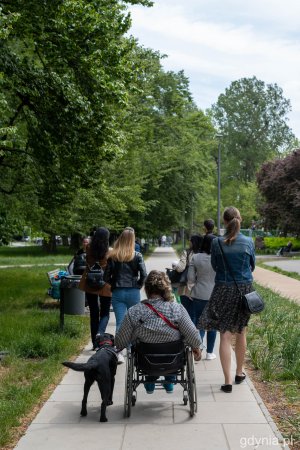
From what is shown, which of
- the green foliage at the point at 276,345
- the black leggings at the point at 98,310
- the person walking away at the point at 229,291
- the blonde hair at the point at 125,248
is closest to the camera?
the person walking away at the point at 229,291

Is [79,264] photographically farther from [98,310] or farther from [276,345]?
[276,345]

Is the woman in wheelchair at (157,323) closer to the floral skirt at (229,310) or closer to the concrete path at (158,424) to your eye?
the concrete path at (158,424)

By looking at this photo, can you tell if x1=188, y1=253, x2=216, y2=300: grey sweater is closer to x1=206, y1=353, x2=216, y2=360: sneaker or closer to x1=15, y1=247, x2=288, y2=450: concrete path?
x1=206, y1=353, x2=216, y2=360: sneaker

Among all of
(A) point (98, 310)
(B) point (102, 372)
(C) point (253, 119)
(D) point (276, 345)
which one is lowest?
(D) point (276, 345)

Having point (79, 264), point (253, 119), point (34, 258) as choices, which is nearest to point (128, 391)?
point (79, 264)

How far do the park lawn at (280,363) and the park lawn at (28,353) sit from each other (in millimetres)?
2194

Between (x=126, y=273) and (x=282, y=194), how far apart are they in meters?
43.1

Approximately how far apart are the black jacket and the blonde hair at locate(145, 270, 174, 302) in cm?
188

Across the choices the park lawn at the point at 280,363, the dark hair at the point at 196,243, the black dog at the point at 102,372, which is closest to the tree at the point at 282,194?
the park lawn at the point at 280,363

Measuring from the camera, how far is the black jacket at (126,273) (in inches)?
309

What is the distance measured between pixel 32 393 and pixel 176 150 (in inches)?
1343

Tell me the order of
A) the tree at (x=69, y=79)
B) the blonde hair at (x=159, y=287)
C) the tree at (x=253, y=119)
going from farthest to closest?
the tree at (x=253, y=119), the tree at (x=69, y=79), the blonde hair at (x=159, y=287)

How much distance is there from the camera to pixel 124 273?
7.84 metres

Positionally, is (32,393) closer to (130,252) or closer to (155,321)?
(155,321)
